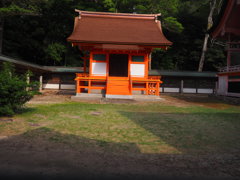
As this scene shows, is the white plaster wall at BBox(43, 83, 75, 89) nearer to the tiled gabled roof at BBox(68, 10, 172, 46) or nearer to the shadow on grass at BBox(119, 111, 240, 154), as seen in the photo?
the tiled gabled roof at BBox(68, 10, 172, 46)

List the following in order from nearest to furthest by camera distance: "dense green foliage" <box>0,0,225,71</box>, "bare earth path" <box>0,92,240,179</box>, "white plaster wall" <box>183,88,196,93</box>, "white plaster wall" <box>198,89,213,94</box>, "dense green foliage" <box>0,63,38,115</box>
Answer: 1. "bare earth path" <box>0,92,240,179</box>
2. "dense green foliage" <box>0,63,38,115</box>
3. "white plaster wall" <box>198,89,213,94</box>
4. "white plaster wall" <box>183,88,196,93</box>
5. "dense green foliage" <box>0,0,225,71</box>

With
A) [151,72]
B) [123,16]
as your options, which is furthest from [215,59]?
[123,16]

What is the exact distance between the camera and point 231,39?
53.7ft

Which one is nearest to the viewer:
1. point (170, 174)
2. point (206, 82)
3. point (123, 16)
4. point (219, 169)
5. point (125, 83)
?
point (170, 174)

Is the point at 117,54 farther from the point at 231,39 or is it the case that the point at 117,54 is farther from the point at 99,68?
the point at 231,39

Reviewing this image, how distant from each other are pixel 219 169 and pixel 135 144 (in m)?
1.73

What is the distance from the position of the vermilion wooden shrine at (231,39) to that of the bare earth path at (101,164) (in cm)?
1255

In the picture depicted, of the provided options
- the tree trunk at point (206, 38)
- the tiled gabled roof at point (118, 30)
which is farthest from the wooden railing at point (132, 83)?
the tree trunk at point (206, 38)

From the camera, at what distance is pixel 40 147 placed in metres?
3.98

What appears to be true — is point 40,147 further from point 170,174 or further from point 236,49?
point 236,49

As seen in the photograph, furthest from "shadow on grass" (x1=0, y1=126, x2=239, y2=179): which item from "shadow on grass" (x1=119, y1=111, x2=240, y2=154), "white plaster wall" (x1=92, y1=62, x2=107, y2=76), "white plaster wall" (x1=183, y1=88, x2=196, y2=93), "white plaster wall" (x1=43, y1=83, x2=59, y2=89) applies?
"white plaster wall" (x1=183, y1=88, x2=196, y2=93)

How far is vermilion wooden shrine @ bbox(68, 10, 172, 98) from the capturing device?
1347 centimetres

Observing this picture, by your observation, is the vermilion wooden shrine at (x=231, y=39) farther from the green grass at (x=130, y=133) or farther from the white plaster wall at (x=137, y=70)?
the green grass at (x=130, y=133)

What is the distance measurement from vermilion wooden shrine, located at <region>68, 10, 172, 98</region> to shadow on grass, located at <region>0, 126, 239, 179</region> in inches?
358
